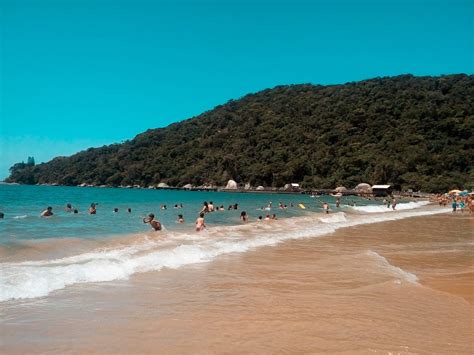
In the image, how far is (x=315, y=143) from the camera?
417ft

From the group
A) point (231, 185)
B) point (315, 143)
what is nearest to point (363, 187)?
point (315, 143)

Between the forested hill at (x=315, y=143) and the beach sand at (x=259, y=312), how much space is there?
290 ft

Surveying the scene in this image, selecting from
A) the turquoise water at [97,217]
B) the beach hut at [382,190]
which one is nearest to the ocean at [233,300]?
the turquoise water at [97,217]

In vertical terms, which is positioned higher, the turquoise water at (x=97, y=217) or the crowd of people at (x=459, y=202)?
the turquoise water at (x=97, y=217)

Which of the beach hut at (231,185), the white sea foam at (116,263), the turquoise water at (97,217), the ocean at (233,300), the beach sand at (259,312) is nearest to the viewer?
the beach sand at (259,312)

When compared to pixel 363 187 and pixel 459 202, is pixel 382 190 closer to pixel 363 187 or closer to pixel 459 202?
pixel 363 187

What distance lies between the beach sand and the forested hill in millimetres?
88385

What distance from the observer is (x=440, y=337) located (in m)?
5.95

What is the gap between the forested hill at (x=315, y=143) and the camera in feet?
340

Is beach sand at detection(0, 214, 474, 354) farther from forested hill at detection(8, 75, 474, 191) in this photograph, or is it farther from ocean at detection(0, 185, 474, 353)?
forested hill at detection(8, 75, 474, 191)

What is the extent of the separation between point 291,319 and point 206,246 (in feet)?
27.4

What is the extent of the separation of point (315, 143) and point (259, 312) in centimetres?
12301

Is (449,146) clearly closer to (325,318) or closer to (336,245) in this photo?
(336,245)

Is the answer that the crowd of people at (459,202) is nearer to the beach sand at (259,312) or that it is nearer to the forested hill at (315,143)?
the forested hill at (315,143)
